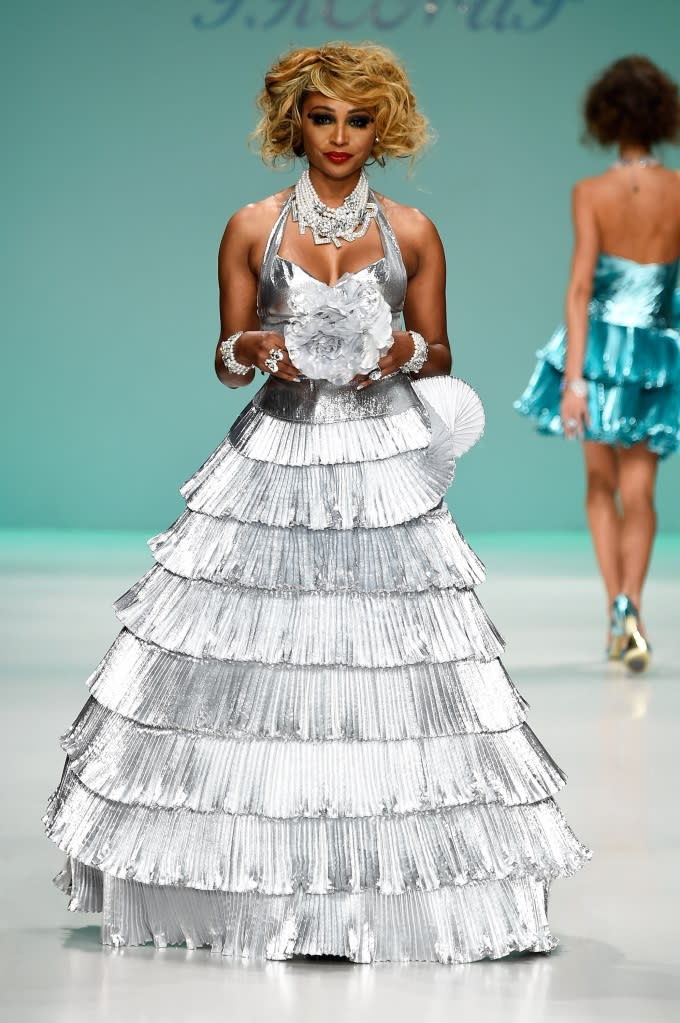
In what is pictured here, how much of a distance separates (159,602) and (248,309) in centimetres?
43

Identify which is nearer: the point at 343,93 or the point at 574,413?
the point at 343,93

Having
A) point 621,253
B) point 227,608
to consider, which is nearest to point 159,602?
point 227,608

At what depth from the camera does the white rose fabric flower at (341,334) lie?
81.1 inches

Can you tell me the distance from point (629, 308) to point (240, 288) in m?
2.41

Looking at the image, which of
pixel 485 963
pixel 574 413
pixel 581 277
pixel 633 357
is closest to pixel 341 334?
pixel 485 963

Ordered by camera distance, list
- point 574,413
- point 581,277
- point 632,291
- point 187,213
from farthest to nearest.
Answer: point 187,213
point 632,291
point 581,277
point 574,413

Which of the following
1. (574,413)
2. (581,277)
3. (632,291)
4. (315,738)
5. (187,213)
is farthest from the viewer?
(187,213)

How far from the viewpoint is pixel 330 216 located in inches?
86.2

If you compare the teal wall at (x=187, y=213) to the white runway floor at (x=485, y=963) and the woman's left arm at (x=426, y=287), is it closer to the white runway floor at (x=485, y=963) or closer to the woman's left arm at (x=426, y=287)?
the white runway floor at (x=485, y=963)

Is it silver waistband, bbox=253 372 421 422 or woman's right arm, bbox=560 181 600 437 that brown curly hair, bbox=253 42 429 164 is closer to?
silver waistband, bbox=253 372 421 422

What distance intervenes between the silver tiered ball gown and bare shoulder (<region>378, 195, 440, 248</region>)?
0.24 meters

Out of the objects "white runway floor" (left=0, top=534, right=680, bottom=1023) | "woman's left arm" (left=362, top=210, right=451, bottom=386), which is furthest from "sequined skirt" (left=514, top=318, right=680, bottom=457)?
"woman's left arm" (left=362, top=210, right=451, bottom=386)

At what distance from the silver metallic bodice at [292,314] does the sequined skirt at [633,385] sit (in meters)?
2.26

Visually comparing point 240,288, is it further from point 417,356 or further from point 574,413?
point 574,413
